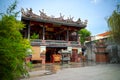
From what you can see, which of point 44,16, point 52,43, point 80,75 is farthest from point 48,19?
point 80,75

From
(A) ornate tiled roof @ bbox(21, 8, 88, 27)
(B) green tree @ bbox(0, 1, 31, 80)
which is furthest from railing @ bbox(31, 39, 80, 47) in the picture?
(B) green tree @ bbox(0, 1, 31, 80)

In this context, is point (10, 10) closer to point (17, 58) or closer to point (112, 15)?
point (17, 58)

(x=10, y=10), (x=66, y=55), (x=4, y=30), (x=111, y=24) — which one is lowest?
(x=66, y=55)

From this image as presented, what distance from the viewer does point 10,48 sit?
154 inches

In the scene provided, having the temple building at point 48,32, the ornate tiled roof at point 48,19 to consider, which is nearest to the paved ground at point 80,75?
the temple building at point 48,32

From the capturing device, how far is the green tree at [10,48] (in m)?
3.76

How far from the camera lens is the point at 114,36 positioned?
564 inches

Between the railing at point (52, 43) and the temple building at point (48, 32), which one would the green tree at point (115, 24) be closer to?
the temple building at point (48, 32)

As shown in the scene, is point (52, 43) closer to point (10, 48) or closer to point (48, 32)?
point (48, 32)

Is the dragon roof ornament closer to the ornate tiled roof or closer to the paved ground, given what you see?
the ornate tiled roof

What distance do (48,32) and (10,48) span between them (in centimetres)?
1946

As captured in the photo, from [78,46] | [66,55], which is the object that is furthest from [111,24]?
[78,46]

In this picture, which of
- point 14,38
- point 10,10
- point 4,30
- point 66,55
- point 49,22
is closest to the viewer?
point 4,30

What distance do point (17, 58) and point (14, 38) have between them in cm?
57
